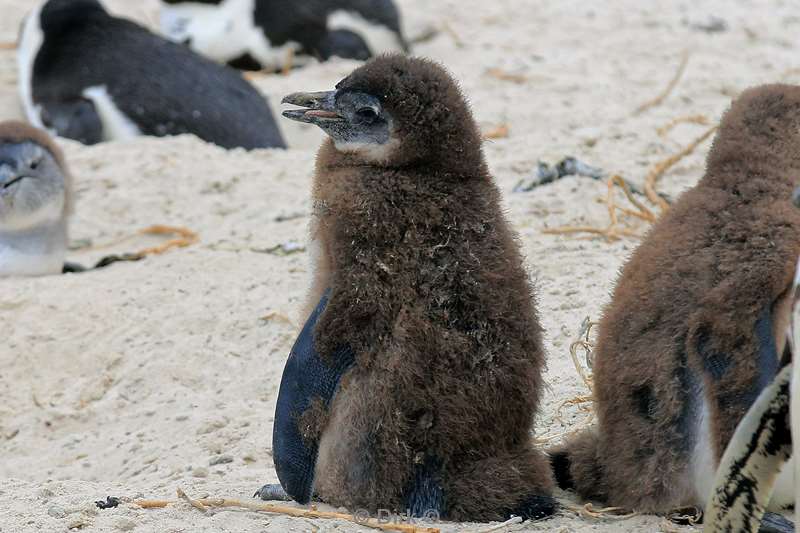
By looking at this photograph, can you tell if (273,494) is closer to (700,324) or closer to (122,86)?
(700,324)

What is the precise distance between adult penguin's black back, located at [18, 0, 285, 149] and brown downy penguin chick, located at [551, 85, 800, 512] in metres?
4.83

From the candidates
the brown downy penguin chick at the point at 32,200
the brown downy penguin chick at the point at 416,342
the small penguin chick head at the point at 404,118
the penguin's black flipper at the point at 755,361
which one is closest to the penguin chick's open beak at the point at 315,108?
the small penguin chick head at the point at 404,118

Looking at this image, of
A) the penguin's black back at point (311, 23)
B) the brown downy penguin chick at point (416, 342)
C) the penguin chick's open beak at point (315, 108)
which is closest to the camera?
the brown downy penguin chick at point (416, 342)

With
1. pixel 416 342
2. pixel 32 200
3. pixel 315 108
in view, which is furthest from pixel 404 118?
pixel 32 200

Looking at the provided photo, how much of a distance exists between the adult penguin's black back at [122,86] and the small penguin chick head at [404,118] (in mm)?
4581

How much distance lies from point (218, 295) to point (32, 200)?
1.79 m

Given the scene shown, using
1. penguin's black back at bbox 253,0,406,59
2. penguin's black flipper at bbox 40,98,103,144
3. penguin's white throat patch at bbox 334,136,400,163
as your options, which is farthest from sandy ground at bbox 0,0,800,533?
penguin's black back at bbox 253,0,406,59

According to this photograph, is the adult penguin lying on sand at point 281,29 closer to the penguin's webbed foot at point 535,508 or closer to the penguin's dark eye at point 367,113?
the penguin's dark eye at point 367,113

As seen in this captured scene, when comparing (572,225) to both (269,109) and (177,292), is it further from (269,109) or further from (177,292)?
(269,109)

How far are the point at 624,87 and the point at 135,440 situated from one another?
4763 millimetres

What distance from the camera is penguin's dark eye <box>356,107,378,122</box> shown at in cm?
312

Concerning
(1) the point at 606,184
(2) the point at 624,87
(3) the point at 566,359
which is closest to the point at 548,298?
(3) the point at 566,359

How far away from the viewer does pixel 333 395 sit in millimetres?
3000

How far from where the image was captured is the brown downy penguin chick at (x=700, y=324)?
2.86 meters
